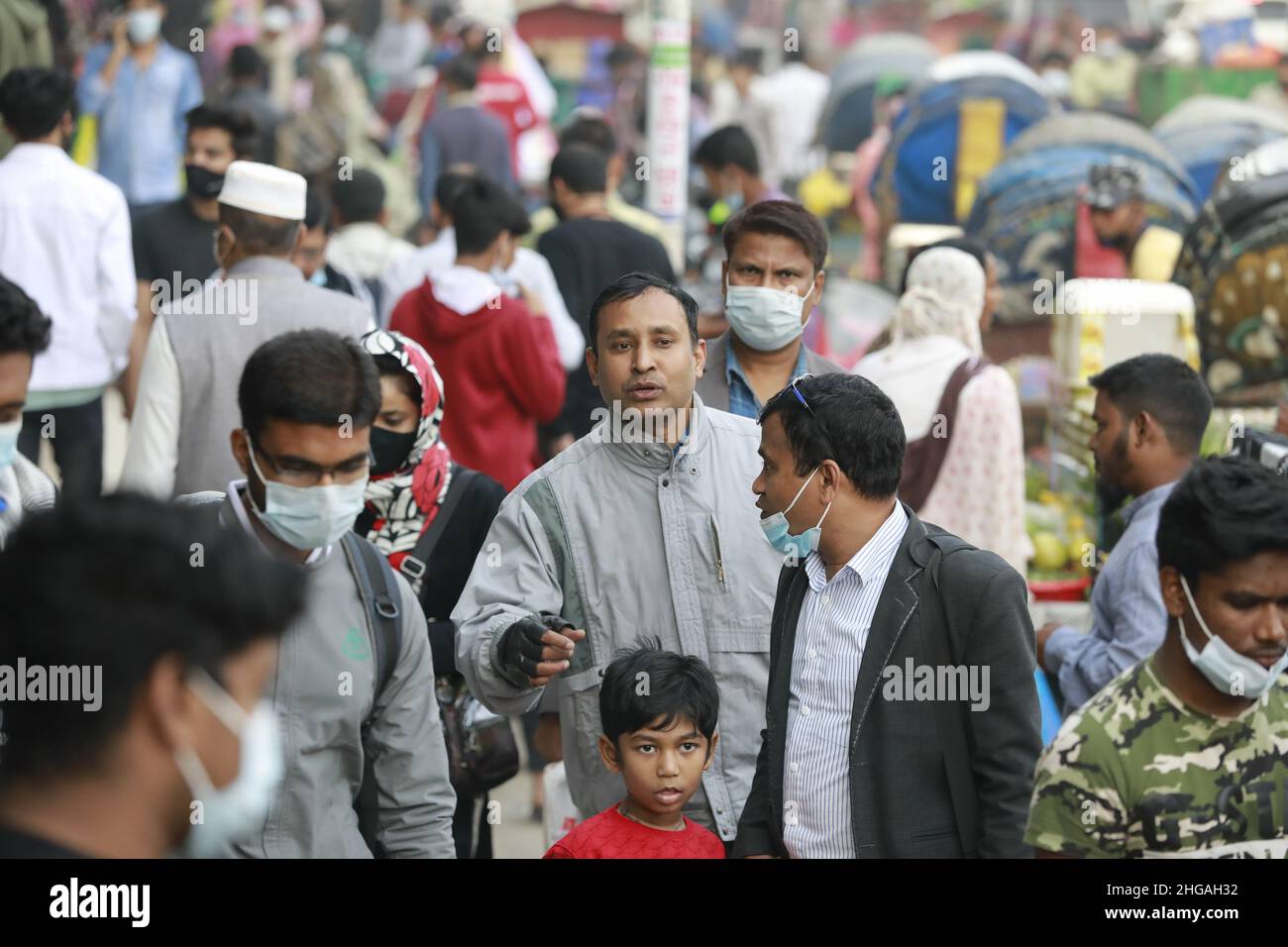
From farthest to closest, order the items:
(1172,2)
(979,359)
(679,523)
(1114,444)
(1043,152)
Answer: (1172,2) < (1043,152) < (979,359) < (1114,444) < (679,523)

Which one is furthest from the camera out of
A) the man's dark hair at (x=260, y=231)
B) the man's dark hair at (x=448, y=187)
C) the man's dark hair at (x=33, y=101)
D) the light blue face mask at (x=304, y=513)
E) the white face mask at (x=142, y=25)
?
the white face mask at (x=142, y=25)

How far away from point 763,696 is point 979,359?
7.40 ft

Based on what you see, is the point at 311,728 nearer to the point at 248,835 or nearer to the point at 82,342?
the point at 248,835

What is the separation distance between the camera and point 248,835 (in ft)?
10.7

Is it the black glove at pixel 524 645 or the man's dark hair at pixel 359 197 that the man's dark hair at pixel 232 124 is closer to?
the man's dark hair at pixel 359 197

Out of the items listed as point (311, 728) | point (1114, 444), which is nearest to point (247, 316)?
point (311, 728)

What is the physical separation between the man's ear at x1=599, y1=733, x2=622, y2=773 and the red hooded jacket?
2.81 metres

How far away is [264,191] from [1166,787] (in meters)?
3.59

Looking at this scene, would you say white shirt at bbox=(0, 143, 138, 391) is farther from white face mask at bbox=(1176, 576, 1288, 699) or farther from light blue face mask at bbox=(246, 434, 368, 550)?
white face mask at bbox=(1176, 576, 1288, 699)

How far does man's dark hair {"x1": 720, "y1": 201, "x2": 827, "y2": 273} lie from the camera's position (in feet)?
16.4

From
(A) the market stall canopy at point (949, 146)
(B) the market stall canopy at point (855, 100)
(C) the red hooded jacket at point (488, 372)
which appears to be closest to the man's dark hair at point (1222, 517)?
(C) the red hooded jacket at point (488, 372)

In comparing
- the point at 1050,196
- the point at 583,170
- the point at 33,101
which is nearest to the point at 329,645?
the point at 33,101

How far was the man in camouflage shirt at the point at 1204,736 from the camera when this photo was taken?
9.54 ft

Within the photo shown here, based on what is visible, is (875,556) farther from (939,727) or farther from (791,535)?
(939,727)
